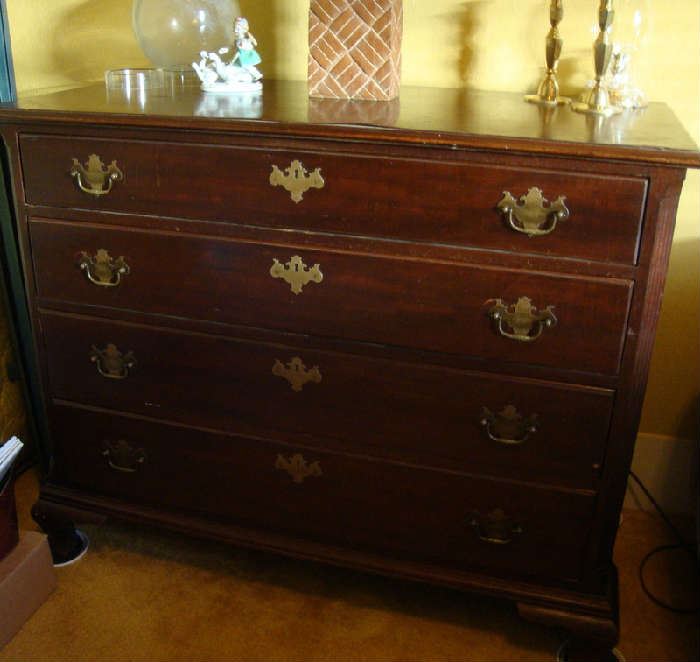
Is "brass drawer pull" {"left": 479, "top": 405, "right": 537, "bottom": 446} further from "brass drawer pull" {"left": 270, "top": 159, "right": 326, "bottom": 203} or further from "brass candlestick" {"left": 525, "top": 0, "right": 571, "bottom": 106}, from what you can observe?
"brass candlestick" {"left": 525, "top": 0, "right": 571, "bottom": 106}

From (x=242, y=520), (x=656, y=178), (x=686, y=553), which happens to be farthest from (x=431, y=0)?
(x=686, y=553)

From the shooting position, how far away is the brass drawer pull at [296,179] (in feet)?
4.17

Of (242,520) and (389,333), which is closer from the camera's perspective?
(389,333)

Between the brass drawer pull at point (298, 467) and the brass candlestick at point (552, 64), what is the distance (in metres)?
0.84

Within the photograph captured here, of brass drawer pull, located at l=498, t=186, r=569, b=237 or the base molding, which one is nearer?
brass drawer pull, located at l=498, t=186, r=569, b=237

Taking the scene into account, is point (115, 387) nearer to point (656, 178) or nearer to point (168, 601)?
point (168, 601)

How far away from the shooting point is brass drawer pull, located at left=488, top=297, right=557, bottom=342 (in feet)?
4.10

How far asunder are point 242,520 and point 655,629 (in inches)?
34.5

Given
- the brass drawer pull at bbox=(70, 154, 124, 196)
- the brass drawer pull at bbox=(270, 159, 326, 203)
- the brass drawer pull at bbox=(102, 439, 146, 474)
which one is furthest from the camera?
the brass drawer pull at bbox=(102, 439, 146, 474)

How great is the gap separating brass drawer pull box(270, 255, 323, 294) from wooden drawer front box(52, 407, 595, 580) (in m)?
0.34

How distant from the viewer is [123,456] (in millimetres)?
1612

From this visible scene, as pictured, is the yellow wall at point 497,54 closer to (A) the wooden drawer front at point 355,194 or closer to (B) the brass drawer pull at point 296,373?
(A) the wooden drawer front at point 355,194

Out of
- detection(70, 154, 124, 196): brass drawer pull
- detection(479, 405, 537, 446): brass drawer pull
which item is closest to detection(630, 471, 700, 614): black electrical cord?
detection(479, 405, 537, 446): brass drawer pull

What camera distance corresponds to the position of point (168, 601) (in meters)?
1.67
